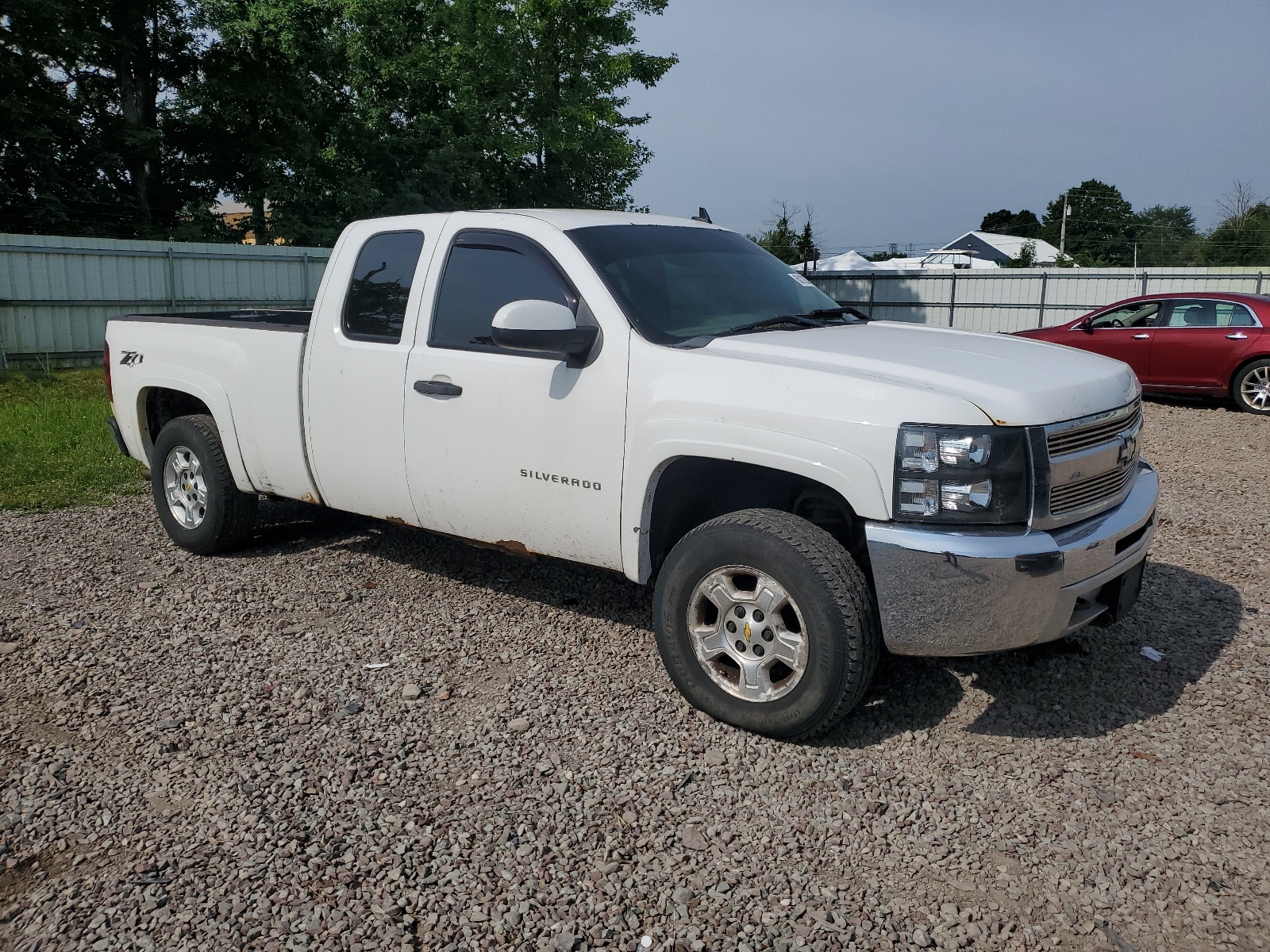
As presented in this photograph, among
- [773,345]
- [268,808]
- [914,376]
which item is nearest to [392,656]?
[268,808]

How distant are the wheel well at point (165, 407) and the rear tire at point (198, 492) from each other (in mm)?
286

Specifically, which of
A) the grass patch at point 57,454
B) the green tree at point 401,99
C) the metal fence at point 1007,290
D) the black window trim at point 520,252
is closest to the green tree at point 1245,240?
the metal fence at point 1007,290

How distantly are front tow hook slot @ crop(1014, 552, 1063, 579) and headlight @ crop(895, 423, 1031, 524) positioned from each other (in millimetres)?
133

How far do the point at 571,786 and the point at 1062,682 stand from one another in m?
2.17

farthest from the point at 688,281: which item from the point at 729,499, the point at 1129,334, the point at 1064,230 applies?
the point at 1064,230

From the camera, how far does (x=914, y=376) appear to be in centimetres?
347

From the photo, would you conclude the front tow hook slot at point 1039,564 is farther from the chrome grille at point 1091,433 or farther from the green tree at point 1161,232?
the green tree at point 1161,232

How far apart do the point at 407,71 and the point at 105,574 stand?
2520 centimetres

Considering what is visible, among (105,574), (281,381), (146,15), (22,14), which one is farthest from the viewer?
(146,15)

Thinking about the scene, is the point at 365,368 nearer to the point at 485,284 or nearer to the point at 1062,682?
the point at 485,284

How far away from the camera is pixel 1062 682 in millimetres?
4273

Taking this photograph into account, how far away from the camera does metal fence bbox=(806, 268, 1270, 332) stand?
962 inches

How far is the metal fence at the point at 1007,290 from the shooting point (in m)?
24.4

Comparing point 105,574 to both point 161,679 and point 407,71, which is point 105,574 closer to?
point 161,679
